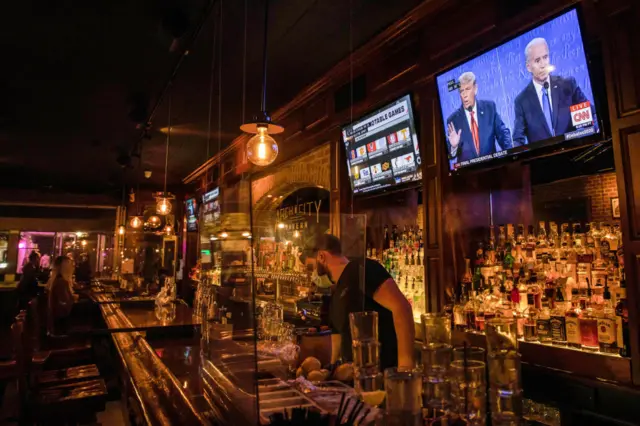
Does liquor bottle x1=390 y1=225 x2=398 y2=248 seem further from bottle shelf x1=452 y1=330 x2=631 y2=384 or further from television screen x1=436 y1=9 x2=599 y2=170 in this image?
bottle shelf x1=452 y1=330 x2=631 y2=384

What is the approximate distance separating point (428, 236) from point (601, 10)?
5.89ft

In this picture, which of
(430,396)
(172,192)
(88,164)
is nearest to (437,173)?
(430,396)

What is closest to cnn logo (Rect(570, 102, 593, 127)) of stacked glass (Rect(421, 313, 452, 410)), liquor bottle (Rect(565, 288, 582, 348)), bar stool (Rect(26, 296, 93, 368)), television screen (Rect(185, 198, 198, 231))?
liquor bottle (Rect(565, 288, 582, 348))

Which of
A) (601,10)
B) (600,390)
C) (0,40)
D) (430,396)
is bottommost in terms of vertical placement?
(600,390)

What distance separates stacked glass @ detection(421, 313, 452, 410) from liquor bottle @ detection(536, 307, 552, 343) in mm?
1597

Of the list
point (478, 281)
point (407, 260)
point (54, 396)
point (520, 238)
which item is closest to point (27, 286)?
point (54, 396)

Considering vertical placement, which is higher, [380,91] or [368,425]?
[380,91]

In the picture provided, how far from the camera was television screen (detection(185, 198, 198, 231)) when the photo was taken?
34.5ft

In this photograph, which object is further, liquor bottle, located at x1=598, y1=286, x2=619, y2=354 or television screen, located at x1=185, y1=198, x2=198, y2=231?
television screen, located at x1=185, y1=198, x2=198, y2=231

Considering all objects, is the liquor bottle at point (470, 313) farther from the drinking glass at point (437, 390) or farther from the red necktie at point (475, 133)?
the drinking glass at point (437, 390)

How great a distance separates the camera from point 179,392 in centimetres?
173

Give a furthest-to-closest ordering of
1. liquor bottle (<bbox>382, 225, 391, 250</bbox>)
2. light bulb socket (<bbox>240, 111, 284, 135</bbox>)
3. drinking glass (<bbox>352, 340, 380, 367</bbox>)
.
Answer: liquor bottle (<bbox>382, 225, 391, 250</bbox>), light bulb socket (<bbox>240, 111, 284, 135</bbox>), drinking glass (<bbox>352, 340, 380, 367</bbox>)

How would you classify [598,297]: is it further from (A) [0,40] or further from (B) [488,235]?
(A) [0,40]

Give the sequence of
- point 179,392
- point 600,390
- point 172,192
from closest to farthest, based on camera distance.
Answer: point 179,392, point 600,390, point 172,192
